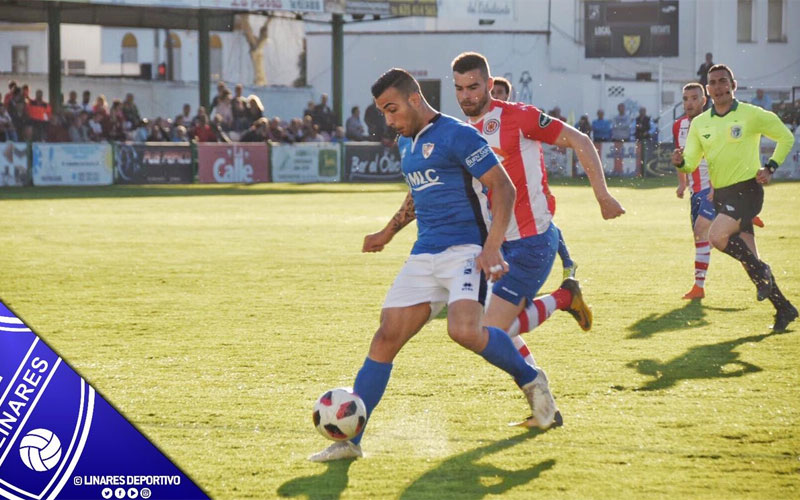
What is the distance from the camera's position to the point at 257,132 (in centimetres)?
3120

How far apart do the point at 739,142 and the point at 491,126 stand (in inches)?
166

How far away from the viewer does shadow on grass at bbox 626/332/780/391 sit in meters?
7.60

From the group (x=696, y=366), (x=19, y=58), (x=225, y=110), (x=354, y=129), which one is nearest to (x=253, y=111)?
(x=225, y=110)

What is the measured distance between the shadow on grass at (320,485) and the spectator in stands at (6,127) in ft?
79.4

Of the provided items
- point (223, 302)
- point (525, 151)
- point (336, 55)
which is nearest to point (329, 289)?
point (223, 302)

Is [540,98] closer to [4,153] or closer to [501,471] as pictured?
[4,153]

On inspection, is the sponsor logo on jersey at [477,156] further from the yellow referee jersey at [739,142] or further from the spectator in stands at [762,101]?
the spectator in stands at [762,101]

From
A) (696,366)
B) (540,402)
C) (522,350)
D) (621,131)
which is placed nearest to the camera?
(540,402)

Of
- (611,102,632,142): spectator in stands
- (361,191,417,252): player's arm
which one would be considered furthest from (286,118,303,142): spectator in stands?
(361,191,417,252): player's arm

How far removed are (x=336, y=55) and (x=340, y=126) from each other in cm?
403

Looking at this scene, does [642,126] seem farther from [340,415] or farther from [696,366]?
[340,415]

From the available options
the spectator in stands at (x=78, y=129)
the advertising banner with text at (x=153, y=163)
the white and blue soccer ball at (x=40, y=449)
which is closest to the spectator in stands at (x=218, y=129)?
the advertising banner with text at (x=153, y=163)

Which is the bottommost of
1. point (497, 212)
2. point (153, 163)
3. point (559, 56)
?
point (497, 212)
